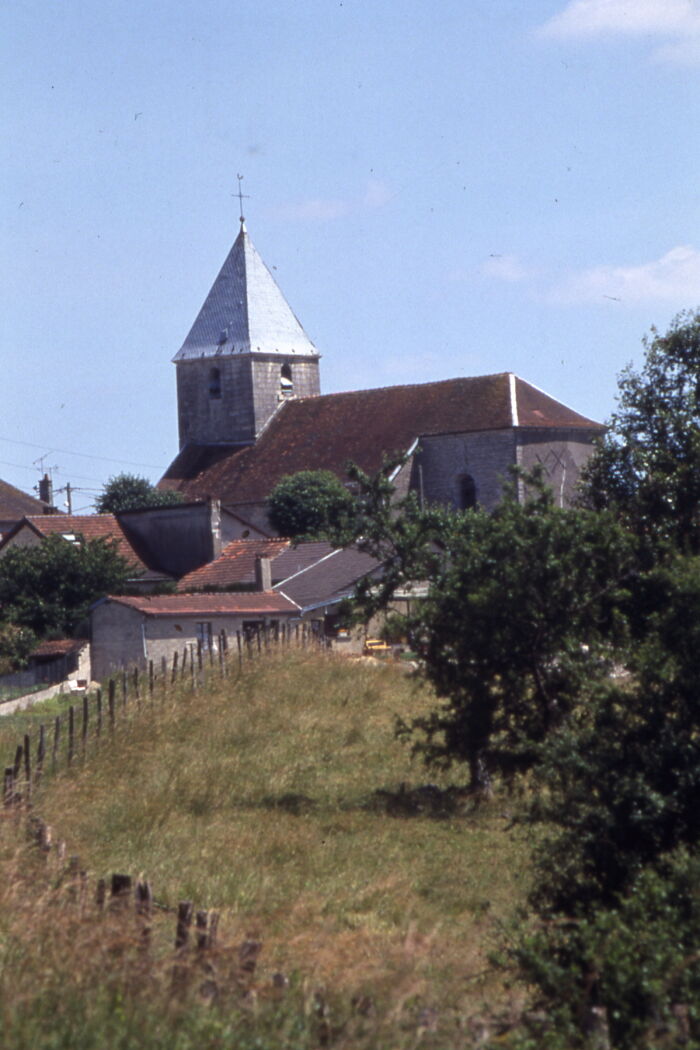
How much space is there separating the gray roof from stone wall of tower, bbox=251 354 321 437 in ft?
1.61

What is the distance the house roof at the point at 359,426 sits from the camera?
205 feet

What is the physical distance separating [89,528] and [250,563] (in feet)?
36.7

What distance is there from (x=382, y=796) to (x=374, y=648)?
784 inches

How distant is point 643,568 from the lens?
1443 cm

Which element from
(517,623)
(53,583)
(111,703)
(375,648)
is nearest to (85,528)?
(53,583)

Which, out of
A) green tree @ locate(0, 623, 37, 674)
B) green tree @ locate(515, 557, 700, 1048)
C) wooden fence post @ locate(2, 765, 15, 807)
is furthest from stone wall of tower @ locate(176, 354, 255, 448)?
green tree @ locate(515, 557, 700, 1048)

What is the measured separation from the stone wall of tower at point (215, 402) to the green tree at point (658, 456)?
184 feet

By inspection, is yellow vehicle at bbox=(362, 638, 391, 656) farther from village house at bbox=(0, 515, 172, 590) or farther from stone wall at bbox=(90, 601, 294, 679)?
village house at bbox=(0, 515, 172, 590)

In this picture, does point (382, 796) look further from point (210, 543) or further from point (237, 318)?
point (237, 318)

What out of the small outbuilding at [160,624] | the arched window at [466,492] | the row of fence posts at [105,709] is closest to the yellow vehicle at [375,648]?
the small outbuilding at [160,624]

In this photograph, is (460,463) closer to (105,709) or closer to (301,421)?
(301,421)

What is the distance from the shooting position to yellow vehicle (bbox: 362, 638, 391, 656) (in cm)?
3355

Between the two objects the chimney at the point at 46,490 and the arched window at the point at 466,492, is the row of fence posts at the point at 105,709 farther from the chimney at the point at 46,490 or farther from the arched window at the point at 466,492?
the chimney at the point at 46,490

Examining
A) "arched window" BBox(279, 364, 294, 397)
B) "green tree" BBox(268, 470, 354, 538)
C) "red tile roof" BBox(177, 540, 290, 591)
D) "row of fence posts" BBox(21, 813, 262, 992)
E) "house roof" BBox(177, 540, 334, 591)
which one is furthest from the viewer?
"arched window" BBox(279, 364, 294, 397)
